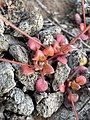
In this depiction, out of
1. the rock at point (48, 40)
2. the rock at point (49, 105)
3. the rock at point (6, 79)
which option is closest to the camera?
the rock at point (6, 79)

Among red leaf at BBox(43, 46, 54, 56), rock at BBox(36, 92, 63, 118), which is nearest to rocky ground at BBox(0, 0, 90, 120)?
rock at BBox(36, 92, 63, 118)

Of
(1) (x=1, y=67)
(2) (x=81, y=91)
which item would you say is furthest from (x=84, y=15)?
(1) (x=1, y=67)

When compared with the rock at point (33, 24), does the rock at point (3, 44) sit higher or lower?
lower

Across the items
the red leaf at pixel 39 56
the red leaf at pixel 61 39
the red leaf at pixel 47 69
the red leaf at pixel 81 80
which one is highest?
the red leaf at pixel 61 39

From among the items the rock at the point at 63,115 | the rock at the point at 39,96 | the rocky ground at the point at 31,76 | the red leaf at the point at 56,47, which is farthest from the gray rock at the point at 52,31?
the rock at the point at 63,115

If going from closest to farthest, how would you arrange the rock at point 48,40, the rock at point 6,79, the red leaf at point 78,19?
1. the rock at point 6,79
2. the rock at point 48,40
3. the red leaf at point 78,19

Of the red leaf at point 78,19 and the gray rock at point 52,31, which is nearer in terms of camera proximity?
the gray rock at point 52,31

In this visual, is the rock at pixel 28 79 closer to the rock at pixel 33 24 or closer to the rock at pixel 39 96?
the rock at pixel 39 96

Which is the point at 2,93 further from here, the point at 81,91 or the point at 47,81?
the point at 81,91
